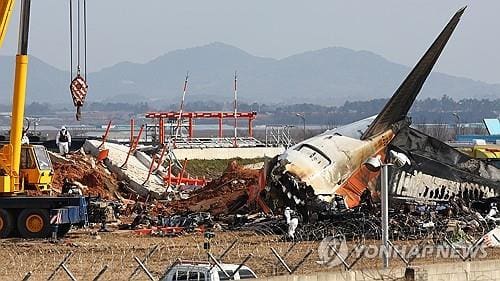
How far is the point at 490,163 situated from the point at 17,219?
19.5m

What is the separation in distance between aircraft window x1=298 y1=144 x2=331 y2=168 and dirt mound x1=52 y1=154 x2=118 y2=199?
40.4 ft

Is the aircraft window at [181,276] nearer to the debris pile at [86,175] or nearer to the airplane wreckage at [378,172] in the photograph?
the airplane wreckage at [378,172]

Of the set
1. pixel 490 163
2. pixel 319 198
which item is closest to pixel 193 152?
pixel 490 163

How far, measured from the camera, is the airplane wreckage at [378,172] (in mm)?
40906

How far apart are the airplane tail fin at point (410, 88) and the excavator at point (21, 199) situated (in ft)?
39.7

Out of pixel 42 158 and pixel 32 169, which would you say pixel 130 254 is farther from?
pixel 42 158

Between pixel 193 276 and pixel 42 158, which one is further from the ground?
pixel 42 158

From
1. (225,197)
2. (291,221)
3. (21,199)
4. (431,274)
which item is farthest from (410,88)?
(431,274)

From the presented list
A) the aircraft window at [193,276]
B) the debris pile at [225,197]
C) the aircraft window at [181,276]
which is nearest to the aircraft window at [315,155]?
the debris pile at [225,197]

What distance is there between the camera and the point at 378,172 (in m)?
Answer: 40.8

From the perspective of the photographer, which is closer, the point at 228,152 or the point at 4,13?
the point at 4,13

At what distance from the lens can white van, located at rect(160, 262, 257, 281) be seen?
22.5 m

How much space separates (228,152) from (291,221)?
47.2 meters

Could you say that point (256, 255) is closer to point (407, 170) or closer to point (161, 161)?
point (407, 170)
